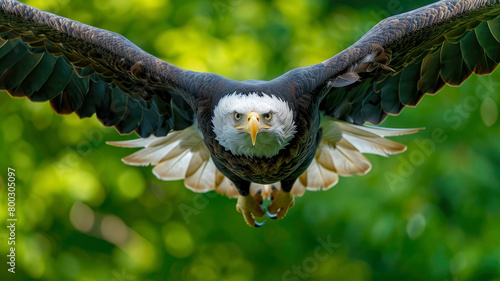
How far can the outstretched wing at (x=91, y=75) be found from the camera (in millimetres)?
4512

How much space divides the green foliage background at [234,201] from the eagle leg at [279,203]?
2.95 ft

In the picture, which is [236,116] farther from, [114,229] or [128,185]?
[114,229]

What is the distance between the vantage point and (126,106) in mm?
5277

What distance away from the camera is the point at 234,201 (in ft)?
23.9

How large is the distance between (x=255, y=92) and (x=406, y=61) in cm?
128

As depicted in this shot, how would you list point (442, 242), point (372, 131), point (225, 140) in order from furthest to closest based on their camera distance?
point (442, 242), point (372, 131), point (225, 140)

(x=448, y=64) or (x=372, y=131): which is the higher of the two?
(x=448, y=64)

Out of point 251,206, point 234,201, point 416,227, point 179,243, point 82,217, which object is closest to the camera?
point 251,206

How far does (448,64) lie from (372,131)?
2.81 ft

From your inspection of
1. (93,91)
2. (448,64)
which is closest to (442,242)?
(448,64)

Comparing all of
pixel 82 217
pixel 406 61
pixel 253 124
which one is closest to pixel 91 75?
pixel 253 124

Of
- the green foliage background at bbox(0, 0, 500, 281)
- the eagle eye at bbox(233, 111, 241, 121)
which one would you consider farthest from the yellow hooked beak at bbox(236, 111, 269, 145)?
the green foliage background at bbox(0, 0, 500, 281)

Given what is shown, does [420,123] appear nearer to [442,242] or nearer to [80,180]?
[442,242]

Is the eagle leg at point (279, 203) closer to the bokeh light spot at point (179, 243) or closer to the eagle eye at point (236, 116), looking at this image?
the eagle eye at point (236, 116)
